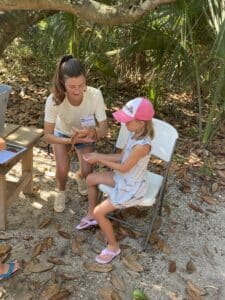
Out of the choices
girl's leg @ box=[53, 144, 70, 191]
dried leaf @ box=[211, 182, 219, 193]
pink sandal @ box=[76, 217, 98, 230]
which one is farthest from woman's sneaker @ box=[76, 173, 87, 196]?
dried leaf @ box=[211, 182, 219, 193]

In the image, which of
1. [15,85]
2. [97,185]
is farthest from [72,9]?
[15,85]

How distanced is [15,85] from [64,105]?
9.13 ft

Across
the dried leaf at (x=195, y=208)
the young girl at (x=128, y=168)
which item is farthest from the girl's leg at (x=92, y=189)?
the dried leaf at (x=195, y=208)

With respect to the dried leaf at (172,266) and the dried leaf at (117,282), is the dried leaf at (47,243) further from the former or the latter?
the dried leaf at (172,266)

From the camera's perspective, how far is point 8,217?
3.08 m

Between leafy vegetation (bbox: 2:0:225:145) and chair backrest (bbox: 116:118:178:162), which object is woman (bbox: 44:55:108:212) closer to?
chair backrest (bbox: 116:118:178:162)

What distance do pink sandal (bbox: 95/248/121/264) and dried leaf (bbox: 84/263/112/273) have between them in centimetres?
3

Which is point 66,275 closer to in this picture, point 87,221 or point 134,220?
point 87,221

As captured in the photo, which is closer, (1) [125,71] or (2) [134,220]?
(2) [134,220]

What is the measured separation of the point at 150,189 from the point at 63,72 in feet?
3.04

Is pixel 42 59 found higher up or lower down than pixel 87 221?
higher up

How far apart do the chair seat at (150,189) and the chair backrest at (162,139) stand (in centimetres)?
16

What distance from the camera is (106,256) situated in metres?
2.74

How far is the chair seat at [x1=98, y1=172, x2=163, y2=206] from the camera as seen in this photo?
2.67 m
